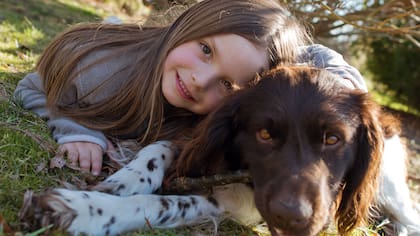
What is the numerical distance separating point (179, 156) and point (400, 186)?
1333 millimetres

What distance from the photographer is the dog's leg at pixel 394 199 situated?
3211 mm

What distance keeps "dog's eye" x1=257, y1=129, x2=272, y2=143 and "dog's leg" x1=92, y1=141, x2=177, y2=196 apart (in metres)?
0.59

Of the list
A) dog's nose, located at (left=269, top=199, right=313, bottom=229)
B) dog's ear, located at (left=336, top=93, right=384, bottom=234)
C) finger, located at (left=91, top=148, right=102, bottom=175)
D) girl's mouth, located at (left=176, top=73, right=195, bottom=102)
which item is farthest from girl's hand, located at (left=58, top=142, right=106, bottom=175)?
dog's ear, located at (left=336, top=93, right=384, bottom=234)

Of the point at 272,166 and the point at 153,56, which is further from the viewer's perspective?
the point at 153,56

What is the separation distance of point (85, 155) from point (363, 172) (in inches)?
56.5

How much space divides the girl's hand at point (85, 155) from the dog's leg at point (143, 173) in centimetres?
22

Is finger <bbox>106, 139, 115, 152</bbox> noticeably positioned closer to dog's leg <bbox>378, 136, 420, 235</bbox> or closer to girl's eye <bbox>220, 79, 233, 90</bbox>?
girl's eye <bbox>220, 79, 233, 90</bbox>

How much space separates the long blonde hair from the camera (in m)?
3.24

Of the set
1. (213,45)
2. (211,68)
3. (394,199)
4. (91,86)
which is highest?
(213,45)

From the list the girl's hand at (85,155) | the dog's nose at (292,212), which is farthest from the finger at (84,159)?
the dog's nose at (292,212)

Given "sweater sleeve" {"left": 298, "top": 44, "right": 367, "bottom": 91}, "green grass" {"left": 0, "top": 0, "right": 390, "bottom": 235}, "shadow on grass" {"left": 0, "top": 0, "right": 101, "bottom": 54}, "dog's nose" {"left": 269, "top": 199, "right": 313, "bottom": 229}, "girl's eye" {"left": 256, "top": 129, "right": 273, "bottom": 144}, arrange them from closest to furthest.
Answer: "dog's nose" {"left": 269, "top": 199, "right": 313, "bottom": 229} < "green grass" {"left": 0, "top": 0, "right": 390, "bottom": 235} < "girl's eye" {"left": 256, "top": 129, "right": 273, "bottom": 144} < "sweater sleeve" {"left": 298, "top": 44, "right": 367, "bottom": 91} < "shadow on grass" {"left": 0, "top": 0, "right": 101, "bottom": 54}

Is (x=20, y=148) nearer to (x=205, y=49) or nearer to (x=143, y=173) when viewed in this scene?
(x=143, y=173)

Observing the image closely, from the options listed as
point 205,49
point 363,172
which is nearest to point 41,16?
point 205,49

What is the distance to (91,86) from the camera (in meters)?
3.52
